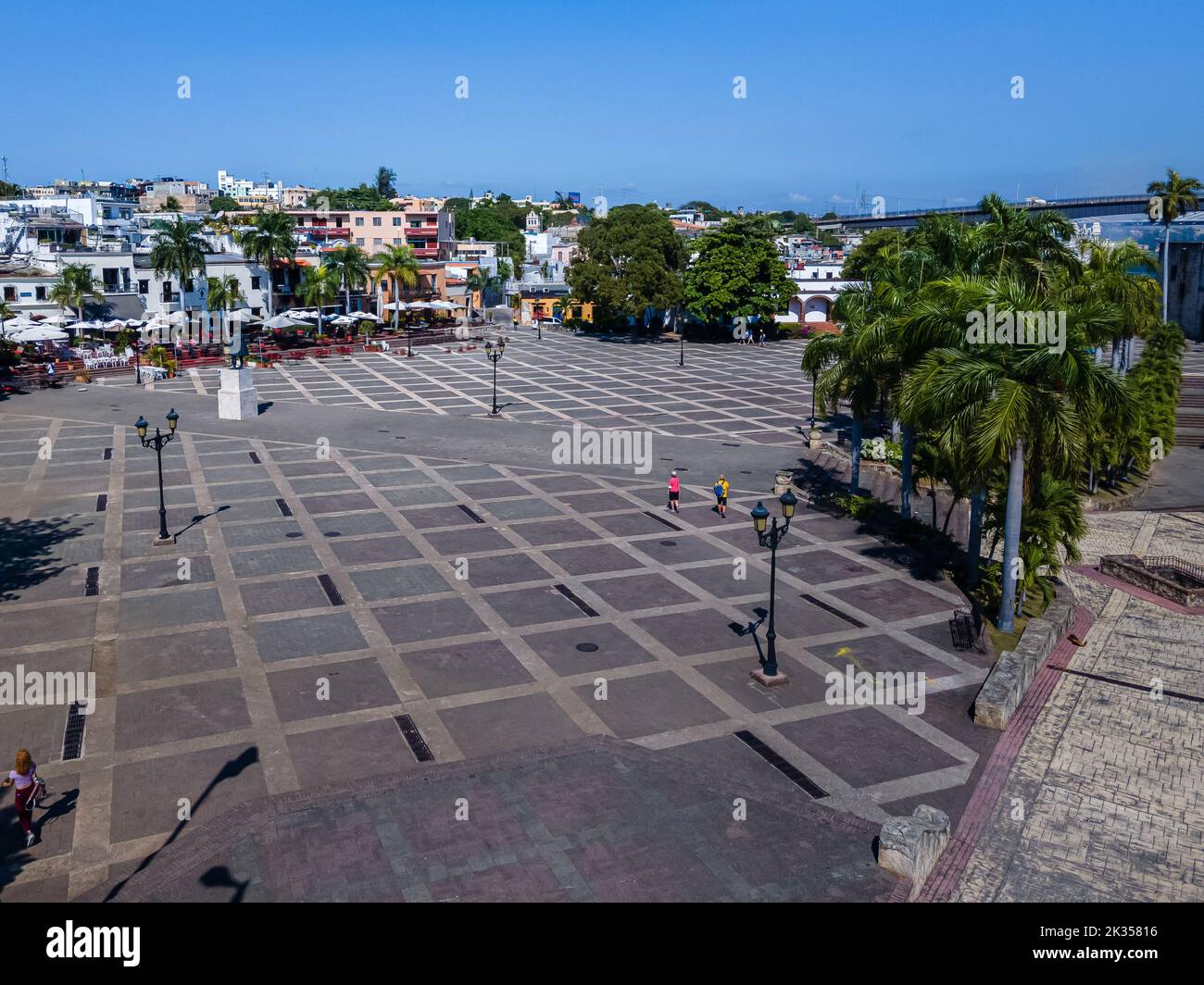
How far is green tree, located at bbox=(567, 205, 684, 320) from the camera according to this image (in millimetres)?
70438

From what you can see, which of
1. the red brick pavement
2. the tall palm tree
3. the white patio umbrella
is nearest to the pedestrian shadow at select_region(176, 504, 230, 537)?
the red brick pavement

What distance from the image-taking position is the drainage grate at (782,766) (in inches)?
596

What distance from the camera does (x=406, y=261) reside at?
249 feet

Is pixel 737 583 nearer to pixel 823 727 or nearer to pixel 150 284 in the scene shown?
pixel 823 727

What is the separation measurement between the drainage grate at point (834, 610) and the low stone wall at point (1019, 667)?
2952 mm

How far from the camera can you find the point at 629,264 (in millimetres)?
71062

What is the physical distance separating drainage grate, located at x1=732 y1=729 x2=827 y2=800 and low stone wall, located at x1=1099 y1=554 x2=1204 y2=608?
560 inches

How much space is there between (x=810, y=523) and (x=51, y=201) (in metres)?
97.7

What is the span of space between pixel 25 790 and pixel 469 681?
7.39 m

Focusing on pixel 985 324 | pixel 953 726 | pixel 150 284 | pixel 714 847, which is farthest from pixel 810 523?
pixel 150 284

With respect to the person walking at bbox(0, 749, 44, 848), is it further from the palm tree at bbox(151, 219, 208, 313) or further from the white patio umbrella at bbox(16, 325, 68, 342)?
the palm tree at bbox(151, 219, 208, 313)

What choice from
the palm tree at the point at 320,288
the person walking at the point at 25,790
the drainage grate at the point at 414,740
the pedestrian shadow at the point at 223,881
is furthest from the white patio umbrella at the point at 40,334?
the pedestrian shadow at the point at 223,881

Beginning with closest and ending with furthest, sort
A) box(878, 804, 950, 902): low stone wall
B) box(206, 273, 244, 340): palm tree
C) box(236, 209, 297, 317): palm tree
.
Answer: box(878, 804, 950, 902): low stone wall
box(206, 273, 244, 340): palm tree
box(236, 209, 297, 317): palm tree

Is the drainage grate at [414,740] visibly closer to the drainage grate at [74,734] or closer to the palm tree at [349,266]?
the drainage grate at [74,734]
